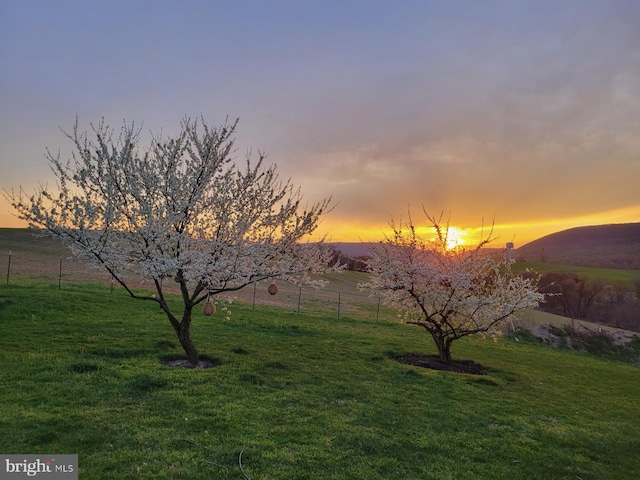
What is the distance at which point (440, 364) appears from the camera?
563 inches

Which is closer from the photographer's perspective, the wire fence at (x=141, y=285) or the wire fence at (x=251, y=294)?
the wire fence at (x=141, y=285)

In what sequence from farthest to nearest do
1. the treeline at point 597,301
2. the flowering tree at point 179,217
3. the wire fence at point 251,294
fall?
the treeline at point 597,301, the wire fence at point 251,294, the flowering tree at point 179,217

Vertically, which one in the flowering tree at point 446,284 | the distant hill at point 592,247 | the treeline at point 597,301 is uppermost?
the distant hill at point 592,247

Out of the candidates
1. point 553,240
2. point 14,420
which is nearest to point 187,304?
point 14,420

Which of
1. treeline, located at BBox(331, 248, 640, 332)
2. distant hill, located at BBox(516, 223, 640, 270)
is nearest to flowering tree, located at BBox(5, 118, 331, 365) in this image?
treeline, located at BBox(331, 248, 640, 332)

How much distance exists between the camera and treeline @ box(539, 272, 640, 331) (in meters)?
58.2

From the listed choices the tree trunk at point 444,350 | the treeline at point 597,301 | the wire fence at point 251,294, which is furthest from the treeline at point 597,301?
the tree trunk at point 444,350

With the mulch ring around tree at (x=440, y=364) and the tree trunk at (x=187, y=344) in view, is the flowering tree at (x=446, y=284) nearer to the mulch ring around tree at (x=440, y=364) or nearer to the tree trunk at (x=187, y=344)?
the mulch ring around tree at (x=440, y=364)

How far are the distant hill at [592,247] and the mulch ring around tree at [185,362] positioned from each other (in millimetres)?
105251

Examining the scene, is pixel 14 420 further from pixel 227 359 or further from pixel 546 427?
pixel 546 427

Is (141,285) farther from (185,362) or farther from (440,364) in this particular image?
(440,364)

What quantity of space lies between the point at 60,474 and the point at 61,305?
15.2 meters

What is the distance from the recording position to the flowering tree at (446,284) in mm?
13922

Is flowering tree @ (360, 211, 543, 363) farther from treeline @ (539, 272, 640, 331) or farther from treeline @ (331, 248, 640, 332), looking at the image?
treeline @ (539, 272, 640, 331)
